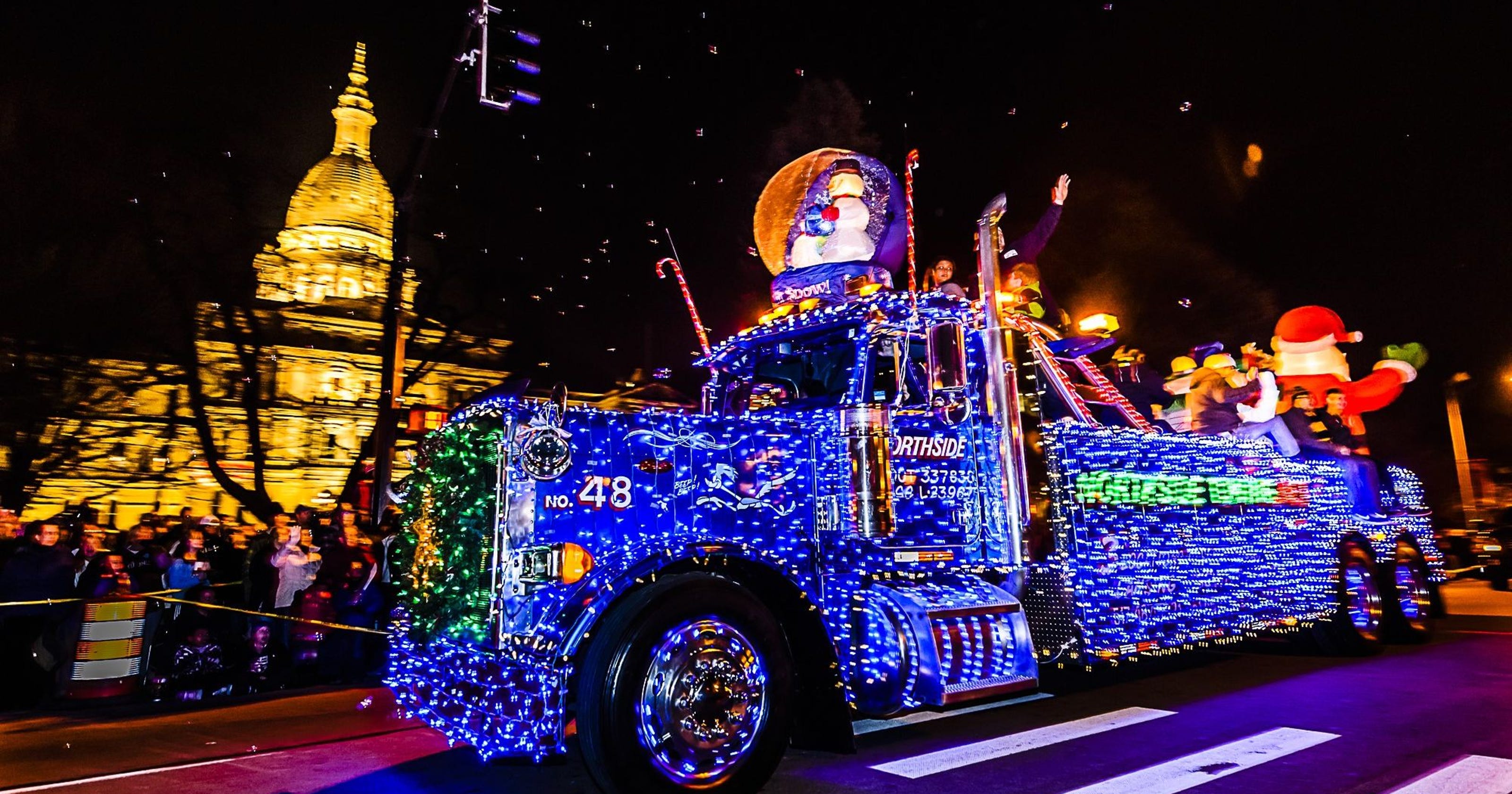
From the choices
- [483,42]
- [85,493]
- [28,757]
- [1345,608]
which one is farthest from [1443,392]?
[85,493]

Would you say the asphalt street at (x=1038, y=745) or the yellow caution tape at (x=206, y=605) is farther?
the yellow caution tape at (x=206, y=605)

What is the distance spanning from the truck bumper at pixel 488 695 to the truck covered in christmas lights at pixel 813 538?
0.01 meters

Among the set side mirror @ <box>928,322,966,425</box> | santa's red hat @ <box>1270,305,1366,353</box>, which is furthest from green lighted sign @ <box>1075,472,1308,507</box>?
santa's red hat @ <box>1270,305,1366,353</box>

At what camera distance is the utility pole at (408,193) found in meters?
9.23

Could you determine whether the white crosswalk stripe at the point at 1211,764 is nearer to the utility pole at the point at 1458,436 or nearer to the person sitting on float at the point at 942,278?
the person sitting on float at the point at 942,278

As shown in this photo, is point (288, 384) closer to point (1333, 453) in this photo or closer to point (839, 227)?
point (839, 227)

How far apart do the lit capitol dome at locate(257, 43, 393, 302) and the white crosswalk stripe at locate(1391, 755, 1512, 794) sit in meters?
17.5

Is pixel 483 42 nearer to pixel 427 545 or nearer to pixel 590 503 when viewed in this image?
pixel 427 545

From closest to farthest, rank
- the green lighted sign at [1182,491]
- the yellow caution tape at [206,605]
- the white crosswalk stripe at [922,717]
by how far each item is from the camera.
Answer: the white crosswalk stripe at [922,717] < the green lighted sign at [1182,491] < the yellow caution tape at [206,605]

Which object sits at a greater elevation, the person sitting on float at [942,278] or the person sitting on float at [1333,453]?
the person sitting on float at [942,278]

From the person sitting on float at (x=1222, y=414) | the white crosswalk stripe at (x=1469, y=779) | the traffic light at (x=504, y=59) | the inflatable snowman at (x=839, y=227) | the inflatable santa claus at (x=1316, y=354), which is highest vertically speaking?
the traffic light at (x=504, y=59)

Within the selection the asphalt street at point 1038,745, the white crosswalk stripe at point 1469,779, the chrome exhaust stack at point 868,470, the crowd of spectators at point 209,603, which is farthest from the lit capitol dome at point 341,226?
the white crosswalk stripe at point 1469,779

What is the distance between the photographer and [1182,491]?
762 centimetres

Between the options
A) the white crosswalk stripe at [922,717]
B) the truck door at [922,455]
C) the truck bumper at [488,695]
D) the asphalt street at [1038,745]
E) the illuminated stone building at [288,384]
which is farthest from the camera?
the illuminated stone building at [288,384]
